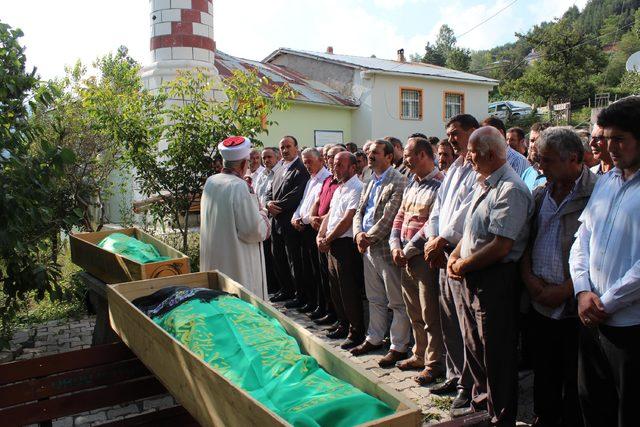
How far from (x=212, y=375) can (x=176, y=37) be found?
8.39 meters

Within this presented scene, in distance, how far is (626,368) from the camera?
2.44m

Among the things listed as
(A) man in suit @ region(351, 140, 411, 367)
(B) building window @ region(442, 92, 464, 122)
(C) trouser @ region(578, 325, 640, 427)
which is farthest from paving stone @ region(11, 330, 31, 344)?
(B) building window @ region(442, 92, 464, 122)

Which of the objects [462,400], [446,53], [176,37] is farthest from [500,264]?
[446,53]

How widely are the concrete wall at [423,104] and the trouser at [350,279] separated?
642 inches

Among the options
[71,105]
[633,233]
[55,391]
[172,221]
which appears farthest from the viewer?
[71,105]

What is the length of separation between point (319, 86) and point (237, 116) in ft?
52.6

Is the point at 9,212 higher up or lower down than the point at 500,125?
lower down

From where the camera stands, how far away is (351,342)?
5.32 m

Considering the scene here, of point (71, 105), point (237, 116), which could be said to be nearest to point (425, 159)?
point (237, 116)

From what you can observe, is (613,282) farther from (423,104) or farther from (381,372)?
(423,104)

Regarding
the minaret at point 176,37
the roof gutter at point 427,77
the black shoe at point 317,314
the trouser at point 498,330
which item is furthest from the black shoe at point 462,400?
the roof gutter at point 427,77

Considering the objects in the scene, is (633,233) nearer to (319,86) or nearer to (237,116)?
(237,116)

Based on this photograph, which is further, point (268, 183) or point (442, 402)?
point (268, 183)

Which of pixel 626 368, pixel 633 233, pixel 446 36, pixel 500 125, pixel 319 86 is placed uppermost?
pixel 446 36
